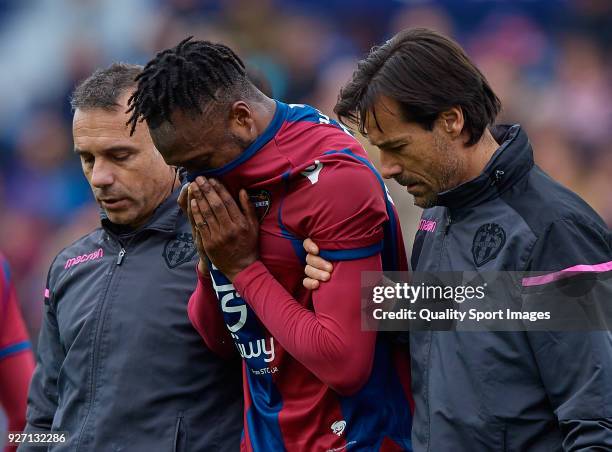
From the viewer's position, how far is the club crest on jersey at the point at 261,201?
2.84 metres

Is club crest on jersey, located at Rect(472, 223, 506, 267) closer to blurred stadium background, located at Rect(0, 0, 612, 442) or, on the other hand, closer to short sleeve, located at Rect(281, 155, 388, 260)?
short sleeve, located at Rect(281, 155, 388, 260)

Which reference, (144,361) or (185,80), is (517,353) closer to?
(185,80)

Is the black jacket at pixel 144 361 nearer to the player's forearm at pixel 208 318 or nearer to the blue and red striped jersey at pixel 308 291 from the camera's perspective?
the player's forearm at pixel 208 318

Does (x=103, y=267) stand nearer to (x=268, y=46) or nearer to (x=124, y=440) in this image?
(x=124, y=440)

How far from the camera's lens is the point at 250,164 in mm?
2795

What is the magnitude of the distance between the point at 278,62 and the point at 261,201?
4507 mm

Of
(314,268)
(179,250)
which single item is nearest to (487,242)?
(314,268)

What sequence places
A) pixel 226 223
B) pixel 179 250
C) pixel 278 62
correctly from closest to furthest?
1. pixel 226 223
2. pixel 179 250
3. pixel 278 62

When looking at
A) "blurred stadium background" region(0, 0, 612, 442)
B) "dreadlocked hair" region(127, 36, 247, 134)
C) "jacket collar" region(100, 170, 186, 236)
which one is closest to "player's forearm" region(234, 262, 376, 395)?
"dreadlocked hair" region(127, 36, 247, 134)

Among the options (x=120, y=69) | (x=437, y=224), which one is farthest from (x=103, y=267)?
(x=437, y=224)

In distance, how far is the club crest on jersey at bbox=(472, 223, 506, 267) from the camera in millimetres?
2631

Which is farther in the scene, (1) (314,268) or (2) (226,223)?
(2) (226,223)

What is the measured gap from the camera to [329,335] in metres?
2.63

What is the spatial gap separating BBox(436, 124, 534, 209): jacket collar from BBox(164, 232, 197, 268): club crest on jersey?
975 mm
